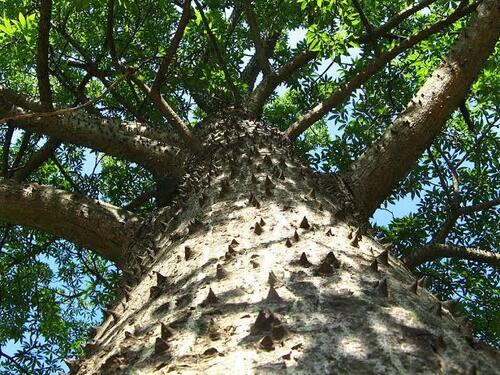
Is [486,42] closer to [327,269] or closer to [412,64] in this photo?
[412,64]

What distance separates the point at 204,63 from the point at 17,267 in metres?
3.91

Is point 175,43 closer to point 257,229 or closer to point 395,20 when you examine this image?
point 257,229

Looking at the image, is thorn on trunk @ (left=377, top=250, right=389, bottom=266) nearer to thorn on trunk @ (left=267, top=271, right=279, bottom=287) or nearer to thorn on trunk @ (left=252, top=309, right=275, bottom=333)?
thorn on trunk @ (left=267, top=271, right=279, bottom=287)

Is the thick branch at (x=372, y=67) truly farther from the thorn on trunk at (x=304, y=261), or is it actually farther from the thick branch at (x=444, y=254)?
the thorn on trunk at (x=304, y=261)

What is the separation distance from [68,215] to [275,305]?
307cm

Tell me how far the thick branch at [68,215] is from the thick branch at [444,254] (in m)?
2.53

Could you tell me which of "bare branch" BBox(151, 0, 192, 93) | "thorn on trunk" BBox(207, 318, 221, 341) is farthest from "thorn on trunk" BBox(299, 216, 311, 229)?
"bare branch" BBox(151, 0, 192, 93)

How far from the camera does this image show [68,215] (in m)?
4.33

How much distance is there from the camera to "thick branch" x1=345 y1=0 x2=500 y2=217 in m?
4.23

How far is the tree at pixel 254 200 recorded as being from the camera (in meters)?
1.58

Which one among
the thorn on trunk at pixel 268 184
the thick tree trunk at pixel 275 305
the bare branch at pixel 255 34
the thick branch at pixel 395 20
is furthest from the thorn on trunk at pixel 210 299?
the bare branch at pixel 255 34

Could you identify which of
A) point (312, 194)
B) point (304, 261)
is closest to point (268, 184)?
point (312, 194)

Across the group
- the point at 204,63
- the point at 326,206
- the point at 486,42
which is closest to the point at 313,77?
the point at 204,63

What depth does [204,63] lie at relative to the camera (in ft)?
21.8
